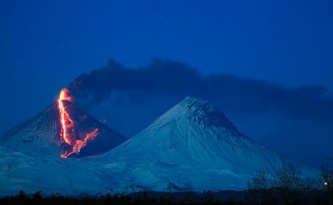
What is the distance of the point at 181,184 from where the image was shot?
6614 inches

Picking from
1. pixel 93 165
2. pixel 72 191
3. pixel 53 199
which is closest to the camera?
pixel 53 199

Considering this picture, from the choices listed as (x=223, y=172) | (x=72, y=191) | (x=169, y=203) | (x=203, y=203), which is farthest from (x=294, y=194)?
(x=223, y=172)

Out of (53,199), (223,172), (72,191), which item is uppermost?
(223,172)

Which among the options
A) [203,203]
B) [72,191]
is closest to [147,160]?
[72,191]

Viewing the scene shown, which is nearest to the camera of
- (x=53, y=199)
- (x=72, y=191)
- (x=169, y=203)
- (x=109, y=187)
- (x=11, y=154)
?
(x=53, y=199)

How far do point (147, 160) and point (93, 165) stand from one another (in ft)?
65.8

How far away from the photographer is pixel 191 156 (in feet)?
655

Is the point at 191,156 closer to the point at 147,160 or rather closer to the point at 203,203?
the point at 147,160

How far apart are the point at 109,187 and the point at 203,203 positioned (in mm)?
120649

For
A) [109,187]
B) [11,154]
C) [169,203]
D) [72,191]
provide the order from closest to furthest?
[169,203]
[72,191]
[109,187]
[11,154]

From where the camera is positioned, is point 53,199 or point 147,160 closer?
point 53,199

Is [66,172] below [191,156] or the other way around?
below

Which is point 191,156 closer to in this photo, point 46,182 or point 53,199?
point 46,182

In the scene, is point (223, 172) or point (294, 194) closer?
point (294, 194)
